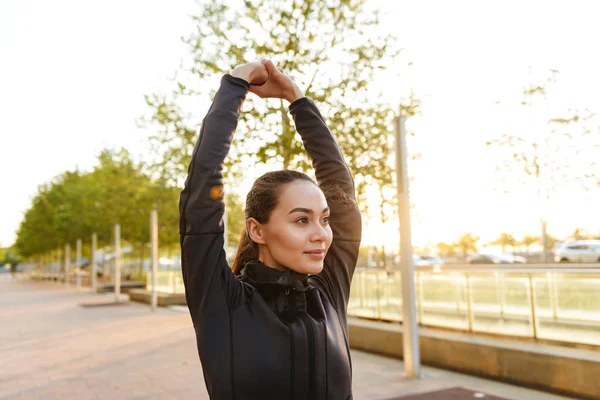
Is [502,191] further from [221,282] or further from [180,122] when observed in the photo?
[221,282]

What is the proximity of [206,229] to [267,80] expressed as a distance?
655 mm

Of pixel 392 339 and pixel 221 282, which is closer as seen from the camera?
pixel 221 282

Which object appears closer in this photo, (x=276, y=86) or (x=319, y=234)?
(x=319, y=234)

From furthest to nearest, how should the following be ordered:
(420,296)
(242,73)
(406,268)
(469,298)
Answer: (420,296)
(469,298)
(406,268)
(242,73)

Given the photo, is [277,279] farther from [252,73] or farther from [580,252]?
[580,252]

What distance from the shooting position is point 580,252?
117 ft

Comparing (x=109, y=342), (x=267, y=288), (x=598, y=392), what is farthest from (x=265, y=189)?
(x=109, y=342)

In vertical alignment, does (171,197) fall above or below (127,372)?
above

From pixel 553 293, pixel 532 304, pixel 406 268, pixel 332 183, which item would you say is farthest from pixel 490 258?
pixel 332 183

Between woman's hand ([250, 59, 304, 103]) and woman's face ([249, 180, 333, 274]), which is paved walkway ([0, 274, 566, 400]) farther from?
woman's face ([249, 180, 333, 274])

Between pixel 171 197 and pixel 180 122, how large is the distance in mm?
10947

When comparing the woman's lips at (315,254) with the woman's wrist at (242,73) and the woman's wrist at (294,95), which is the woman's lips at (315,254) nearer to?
the woman's wrist at (242,73)

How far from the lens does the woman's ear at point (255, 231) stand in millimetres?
1855

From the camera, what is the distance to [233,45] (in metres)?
11.1
